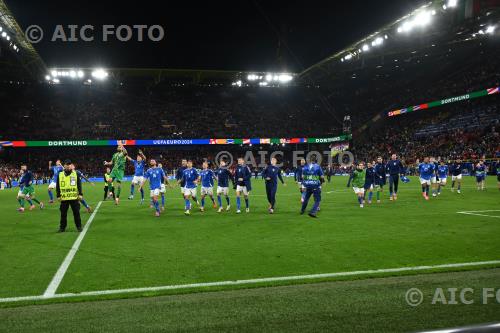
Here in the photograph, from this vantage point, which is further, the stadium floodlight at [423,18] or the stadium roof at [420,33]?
the stadium floodlight at [423,18]

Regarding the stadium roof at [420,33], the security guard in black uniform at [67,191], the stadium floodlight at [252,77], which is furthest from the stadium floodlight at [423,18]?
the security guard in black uniform at [67,191]

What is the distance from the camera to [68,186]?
1114cm

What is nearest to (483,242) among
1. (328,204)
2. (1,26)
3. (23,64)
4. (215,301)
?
(215,301)

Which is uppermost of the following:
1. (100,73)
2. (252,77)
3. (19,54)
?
(252,77)

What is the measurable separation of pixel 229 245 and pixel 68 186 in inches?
214

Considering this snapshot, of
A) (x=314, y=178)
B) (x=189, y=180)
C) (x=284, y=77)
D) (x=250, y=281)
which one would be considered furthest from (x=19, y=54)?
(x=250, y=281)

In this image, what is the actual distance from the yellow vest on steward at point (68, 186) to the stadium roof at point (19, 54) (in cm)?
2724

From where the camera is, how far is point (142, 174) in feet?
64.0

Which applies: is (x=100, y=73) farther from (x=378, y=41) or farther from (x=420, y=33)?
(x=420, y=33)

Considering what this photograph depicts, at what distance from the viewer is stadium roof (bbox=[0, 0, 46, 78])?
112 ft

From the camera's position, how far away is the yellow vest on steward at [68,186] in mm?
11102

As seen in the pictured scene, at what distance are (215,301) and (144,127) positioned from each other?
175 feet

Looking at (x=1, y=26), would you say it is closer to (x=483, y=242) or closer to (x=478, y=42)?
(x=483, y=242)

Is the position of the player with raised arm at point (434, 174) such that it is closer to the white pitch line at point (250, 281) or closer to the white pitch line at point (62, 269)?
the white pitch line at point (250, 281)
